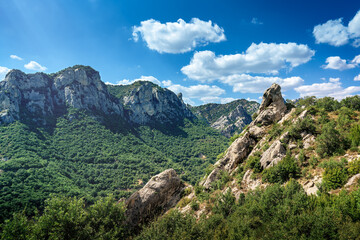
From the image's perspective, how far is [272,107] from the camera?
101 feet

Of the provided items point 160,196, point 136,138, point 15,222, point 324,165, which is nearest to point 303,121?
point 324,165

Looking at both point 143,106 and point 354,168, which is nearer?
point 354,168

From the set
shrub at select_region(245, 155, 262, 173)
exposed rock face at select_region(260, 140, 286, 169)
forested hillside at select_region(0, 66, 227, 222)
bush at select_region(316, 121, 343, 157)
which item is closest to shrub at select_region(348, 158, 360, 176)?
bush at select_region(316, 121, 343, 157)

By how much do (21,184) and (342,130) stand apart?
95361 mm

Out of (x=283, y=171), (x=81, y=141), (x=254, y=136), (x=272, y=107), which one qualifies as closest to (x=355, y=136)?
(x=283, y=171)

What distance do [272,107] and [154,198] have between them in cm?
2717

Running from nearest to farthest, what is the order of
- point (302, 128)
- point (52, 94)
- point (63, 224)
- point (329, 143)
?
1. point (63, 224)
2. point (329, 143)
3. point (302, 128)
4. point (52, 94)

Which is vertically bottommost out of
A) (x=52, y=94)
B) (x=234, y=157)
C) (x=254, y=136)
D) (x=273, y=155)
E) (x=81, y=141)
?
(x=81, y=141)

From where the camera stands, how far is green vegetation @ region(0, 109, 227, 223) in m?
63.6

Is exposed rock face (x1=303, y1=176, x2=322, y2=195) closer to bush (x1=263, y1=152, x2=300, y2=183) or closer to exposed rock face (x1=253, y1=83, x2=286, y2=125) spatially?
bush (x1=263, y1=152, x2=300, y2=183)

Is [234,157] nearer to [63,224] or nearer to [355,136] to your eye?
[355,136]

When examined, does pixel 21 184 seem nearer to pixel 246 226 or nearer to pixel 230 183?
pixel 230 183

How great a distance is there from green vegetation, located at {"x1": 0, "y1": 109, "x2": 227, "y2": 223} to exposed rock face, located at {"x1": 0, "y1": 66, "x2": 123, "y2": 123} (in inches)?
467

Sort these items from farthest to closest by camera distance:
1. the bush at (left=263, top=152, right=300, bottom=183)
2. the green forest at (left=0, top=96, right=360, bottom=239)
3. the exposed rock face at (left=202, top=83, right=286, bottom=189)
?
the exposed rock face at (left=202, top=83, right=286, bottom=189) → the bush at (left=263, top=152, right=300, bottom=183) → the green forest at (left=0, top=96, right=360, bottom=239)
